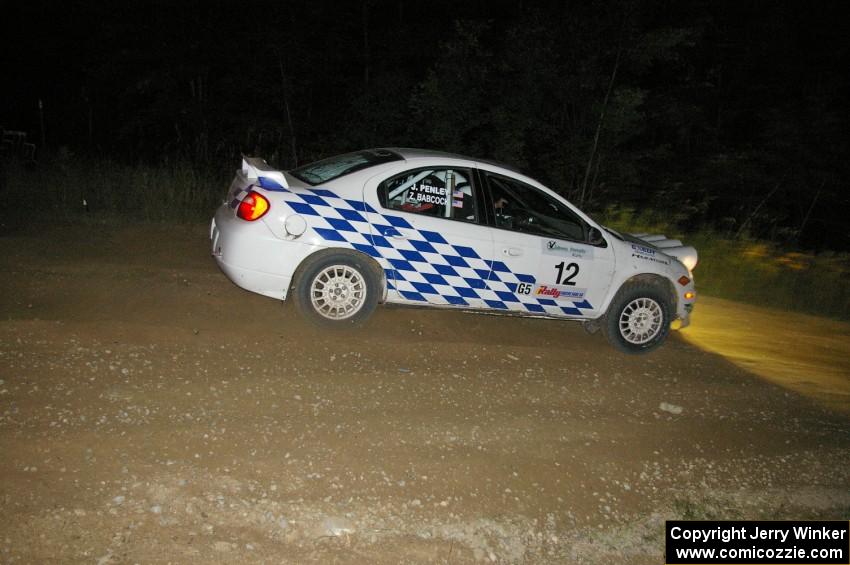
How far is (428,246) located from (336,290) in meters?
0.90

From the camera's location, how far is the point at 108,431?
388 cm

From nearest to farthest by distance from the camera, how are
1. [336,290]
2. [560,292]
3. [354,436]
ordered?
[354,436]
[336,290]
[560,292]

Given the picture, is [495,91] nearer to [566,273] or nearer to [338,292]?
[566,273]

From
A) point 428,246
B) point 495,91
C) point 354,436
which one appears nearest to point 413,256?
point 428,246

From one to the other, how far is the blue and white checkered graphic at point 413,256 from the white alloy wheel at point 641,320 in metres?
1.08

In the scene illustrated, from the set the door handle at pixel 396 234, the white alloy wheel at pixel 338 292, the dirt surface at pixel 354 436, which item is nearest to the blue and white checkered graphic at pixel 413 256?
the door handle at pixel 396 234

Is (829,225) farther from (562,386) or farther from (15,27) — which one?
(15,27)

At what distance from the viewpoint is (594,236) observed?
627cm

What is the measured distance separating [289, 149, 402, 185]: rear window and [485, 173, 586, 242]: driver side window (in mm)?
1039

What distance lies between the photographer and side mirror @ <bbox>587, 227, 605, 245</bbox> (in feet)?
20.5

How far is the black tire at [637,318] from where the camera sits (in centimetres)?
647

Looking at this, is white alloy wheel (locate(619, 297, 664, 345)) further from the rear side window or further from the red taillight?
the red taillight

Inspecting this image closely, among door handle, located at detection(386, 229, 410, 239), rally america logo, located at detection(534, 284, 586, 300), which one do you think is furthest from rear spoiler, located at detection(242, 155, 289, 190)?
rally america logo, located at detection(534, 284, 586, 300)

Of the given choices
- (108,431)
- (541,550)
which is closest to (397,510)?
(541,550)
